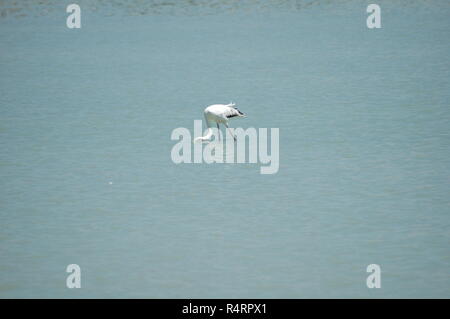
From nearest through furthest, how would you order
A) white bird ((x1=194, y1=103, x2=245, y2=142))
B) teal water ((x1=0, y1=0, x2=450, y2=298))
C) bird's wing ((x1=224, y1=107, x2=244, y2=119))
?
teal water ((x1=0, y1=0, x2=450, y2=298)) < white bird ((x1=194, y1=103, x2=245, y2=142)) < bird's wing ((x1=224, y1=107, x2=244, y2=119))

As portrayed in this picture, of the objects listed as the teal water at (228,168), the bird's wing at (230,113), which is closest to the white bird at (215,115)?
the bird's wing at (230,113)

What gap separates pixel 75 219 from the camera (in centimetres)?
1085

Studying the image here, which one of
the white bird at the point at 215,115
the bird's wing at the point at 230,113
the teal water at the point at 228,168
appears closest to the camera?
the teal water at the point at 228,168

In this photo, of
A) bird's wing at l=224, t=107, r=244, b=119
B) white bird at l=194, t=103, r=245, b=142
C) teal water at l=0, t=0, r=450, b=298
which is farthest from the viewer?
bird's wing at l=224, t=107, r=244, b=119

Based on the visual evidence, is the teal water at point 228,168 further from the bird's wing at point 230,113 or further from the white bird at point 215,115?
the bird's wing at point 230,113

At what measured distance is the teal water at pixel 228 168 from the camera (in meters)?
9.23

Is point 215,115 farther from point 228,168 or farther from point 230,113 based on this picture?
point 228,168

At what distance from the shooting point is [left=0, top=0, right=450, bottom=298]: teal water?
9234 mm

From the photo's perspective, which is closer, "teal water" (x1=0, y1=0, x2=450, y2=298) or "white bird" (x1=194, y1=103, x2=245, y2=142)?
"teal water" (x1=0, y1=0, x2=450, y2=298)

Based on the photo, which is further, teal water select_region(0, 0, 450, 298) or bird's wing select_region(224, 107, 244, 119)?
bird's wing select_region(224, 107, 244, 119)

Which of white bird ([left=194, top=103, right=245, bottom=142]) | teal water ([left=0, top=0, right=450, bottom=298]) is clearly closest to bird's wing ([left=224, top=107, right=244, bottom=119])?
white bird ([left=194, top=103, right=245, bottom=142])

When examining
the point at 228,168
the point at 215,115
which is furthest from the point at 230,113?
the point at 228,168

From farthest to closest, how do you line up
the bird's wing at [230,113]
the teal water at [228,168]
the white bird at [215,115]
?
the bird's wing at [230,113] < the white bird at [215,115] < the teal water at [228,168]

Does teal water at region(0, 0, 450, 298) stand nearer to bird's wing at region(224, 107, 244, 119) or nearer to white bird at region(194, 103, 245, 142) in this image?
white bird at region(194, 103, 245, 142)
